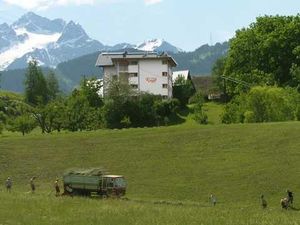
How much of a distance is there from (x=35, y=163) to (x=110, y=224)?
131 ft

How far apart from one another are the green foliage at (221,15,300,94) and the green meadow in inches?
1611

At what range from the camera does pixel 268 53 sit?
384ft

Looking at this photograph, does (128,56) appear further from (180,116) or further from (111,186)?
(111,186)

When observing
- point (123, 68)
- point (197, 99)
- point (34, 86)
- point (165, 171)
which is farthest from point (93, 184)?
point (34, 86)

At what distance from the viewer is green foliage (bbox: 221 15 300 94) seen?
374 ft

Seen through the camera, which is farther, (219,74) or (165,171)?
(219,74)

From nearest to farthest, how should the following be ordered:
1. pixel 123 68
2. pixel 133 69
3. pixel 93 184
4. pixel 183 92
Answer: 1. pixel 93 184
2. pixel 183 92
3. pixel 133 69
4. pixel 123 68

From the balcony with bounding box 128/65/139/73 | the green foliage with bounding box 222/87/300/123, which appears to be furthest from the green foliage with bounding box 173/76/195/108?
the green foliage with bounding box 222/87/300/123

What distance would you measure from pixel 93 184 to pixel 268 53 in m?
75.8

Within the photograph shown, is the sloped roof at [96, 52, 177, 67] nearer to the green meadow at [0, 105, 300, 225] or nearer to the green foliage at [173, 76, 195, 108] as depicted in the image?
the green foliage at [173, 76, 195, 108]

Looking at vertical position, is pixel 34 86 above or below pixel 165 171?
above

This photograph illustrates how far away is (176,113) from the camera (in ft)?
442

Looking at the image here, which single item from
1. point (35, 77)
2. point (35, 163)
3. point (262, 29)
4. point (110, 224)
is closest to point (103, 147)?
point (35, 163)

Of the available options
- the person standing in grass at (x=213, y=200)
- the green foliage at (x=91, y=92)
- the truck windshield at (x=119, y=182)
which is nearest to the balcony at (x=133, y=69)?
the green foliage at (x=91, y=92)
